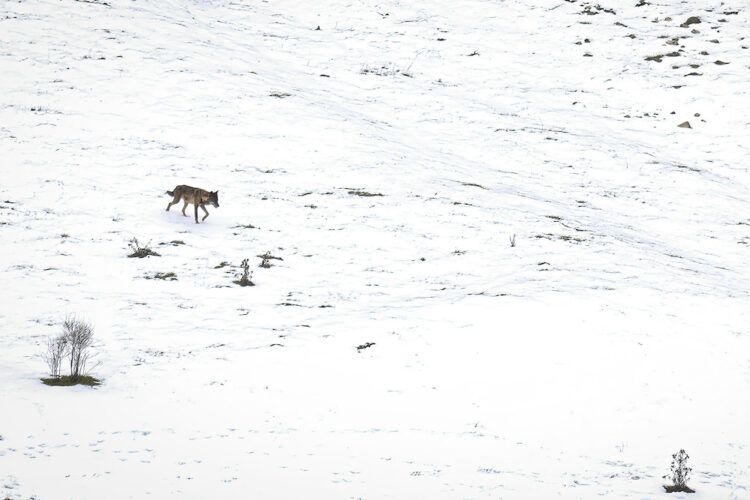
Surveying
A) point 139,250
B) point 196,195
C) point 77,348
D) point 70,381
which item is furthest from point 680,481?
point 196,195

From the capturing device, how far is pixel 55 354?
9.80 m

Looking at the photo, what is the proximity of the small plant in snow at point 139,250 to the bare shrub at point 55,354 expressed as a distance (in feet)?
14.3

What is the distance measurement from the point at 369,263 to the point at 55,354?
7.73 metres

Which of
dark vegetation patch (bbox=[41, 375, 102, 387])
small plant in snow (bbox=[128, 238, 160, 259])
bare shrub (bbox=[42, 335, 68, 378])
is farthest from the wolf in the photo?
dark vegetation patch (bbox=[41, 375, 102, 387])

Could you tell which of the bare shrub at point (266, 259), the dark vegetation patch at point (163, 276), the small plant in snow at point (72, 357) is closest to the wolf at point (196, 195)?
the bare shrub at point (266, 259)

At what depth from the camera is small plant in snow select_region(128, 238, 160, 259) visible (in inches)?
572

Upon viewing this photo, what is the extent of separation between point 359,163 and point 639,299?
1103 centimetres

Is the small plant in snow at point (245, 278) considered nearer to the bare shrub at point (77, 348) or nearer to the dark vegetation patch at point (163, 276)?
the dark vegetation patch at point (163, 276)

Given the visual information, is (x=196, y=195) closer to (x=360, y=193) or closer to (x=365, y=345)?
(x=360, y=193)

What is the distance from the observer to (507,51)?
35719 mm

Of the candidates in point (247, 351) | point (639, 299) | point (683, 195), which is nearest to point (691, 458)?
point (639, 299)

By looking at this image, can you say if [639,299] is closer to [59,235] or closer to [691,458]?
[691,458]

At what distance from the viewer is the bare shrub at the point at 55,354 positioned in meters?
9.50

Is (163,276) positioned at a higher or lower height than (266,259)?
lower
